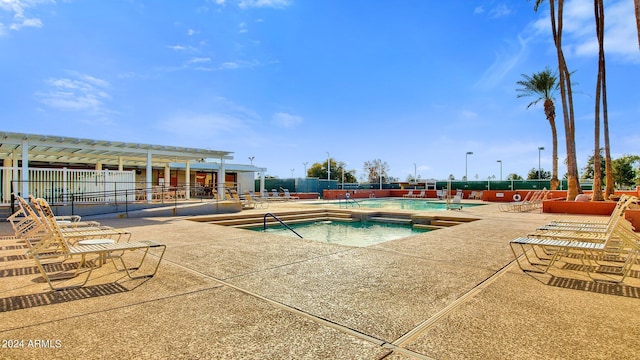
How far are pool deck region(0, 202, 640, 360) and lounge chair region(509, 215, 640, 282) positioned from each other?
0.24 meters

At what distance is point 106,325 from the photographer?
2.34m

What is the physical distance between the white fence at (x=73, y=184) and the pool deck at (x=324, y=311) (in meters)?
9.69

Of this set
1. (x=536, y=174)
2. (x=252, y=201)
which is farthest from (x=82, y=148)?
(x=536, y=174)

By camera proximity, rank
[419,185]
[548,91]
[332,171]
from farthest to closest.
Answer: [332,171] → [419,185] → [548,91]

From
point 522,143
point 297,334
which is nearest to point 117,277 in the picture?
point 297,334

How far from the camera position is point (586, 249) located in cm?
348

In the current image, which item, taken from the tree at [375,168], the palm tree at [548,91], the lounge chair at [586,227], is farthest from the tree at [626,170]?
the lounge chair at [586,227]

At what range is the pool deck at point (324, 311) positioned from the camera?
6.59ft

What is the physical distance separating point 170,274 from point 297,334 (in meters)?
2.21

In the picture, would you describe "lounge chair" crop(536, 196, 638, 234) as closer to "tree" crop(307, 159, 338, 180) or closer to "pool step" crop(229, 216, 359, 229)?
"pool step" crop(229, 216, 359, 229)

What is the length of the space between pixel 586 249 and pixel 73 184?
15407 mm

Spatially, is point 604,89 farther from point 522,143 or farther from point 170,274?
point 522,143

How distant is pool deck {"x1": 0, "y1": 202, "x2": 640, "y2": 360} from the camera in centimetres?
201

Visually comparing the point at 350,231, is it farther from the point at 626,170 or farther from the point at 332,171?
Result: the point at 332,171
